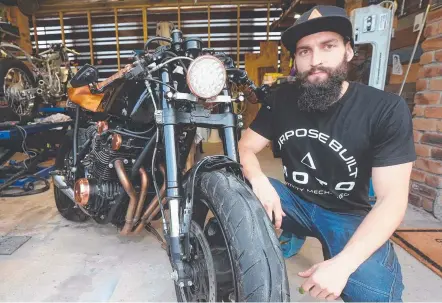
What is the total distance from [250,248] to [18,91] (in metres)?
3.37

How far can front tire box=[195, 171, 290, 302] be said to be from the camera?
0.74 metres

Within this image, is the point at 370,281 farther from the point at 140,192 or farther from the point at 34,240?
the point at 34,240

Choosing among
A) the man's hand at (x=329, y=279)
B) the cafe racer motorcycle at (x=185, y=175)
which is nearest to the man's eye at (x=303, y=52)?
the cafe racer motorcycle at (x=185, y=175)

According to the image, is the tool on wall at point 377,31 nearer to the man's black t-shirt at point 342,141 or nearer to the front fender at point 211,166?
the man's black t-shirt at point 342,141

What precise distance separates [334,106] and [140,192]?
0.94 meters

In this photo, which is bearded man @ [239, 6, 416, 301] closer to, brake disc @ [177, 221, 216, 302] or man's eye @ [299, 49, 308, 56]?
man's eye @ [299, 49, 308, 56]

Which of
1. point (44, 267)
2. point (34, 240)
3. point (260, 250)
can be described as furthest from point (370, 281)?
point (34, 240)

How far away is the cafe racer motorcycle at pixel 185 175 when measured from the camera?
787 mm

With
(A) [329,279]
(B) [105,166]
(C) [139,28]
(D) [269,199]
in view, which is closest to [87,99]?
(B) [105,166]

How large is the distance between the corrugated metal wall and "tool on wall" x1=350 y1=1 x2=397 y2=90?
18.7ft

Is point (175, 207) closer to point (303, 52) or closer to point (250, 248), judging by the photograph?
point (250, 248)

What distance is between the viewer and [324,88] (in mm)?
1150

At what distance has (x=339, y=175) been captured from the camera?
3.95 ft

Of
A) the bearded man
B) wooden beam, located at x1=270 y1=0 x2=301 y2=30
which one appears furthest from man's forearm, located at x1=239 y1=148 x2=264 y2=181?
wooden beam, located at x1=270 y1=0 x2=301 y2=30
